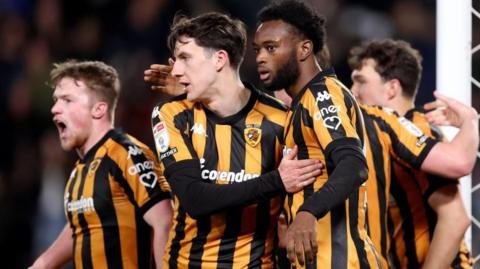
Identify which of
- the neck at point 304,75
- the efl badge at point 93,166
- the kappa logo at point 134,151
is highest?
the neck at point 304,75

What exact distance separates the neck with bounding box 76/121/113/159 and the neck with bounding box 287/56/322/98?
149 cm

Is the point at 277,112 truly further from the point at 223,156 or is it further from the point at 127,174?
the point at 127,174

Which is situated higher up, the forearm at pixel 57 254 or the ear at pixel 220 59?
the ear at pixel 220 59

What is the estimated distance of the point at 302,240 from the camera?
3566 millimetres

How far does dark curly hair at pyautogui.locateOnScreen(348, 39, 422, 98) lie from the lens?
5141 millimetres

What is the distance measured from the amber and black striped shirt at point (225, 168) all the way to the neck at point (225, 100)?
3cm

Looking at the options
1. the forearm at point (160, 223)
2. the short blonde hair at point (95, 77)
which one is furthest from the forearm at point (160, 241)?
the short blonde hair at point (95, 77)

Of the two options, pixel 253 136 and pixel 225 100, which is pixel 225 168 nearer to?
pixel 253 136

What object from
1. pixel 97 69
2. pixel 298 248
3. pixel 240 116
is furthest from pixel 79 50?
pixel 298 248

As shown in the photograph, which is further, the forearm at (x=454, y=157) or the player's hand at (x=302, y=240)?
the forearm at (x=454, y=157)

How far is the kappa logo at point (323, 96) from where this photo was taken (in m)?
3.96

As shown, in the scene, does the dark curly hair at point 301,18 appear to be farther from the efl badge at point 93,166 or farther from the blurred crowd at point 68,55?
the blurred crowd at point 68,55

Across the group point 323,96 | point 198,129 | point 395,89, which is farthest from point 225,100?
point 395,89

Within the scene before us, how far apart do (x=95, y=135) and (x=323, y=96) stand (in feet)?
5.73
